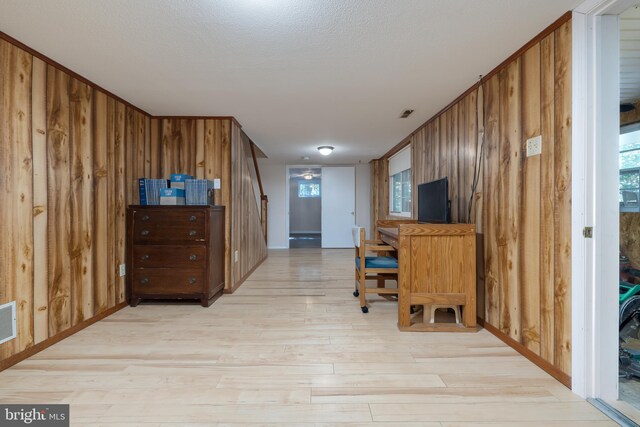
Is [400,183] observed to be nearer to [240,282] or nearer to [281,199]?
[281,199]

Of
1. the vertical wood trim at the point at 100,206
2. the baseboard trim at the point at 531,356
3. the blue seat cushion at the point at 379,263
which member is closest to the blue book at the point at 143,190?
the vertical wood trim at the point at 100,206

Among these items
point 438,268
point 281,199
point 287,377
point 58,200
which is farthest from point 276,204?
point 287,377

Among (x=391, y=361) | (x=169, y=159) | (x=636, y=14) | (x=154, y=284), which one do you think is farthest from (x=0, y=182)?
(x=636, y=14)

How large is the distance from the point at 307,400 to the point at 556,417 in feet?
3.88

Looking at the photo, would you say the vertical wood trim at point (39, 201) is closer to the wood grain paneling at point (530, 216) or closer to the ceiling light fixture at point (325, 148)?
the wood grain paneling at point (530, 216)

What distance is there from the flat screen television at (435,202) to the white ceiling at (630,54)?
1.41 m

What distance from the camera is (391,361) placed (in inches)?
75.7

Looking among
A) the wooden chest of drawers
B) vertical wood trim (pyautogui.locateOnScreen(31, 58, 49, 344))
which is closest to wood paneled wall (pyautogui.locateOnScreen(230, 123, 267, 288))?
the wooden chest of drawers

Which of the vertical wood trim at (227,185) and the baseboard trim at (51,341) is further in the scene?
the vertical wood trim at (227,185)

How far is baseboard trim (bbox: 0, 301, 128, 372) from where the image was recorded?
1835mm

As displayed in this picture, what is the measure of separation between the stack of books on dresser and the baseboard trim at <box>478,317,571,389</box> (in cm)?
293

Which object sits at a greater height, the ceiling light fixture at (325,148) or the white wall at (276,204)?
the ceiling light fixture at (325,148)

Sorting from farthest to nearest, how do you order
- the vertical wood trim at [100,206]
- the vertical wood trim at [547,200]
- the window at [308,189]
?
the window at [308,189] < the vertical wood trim at [100,206] < the vertical wood trim at [547,200]

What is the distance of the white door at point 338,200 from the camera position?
7277 millimetres
